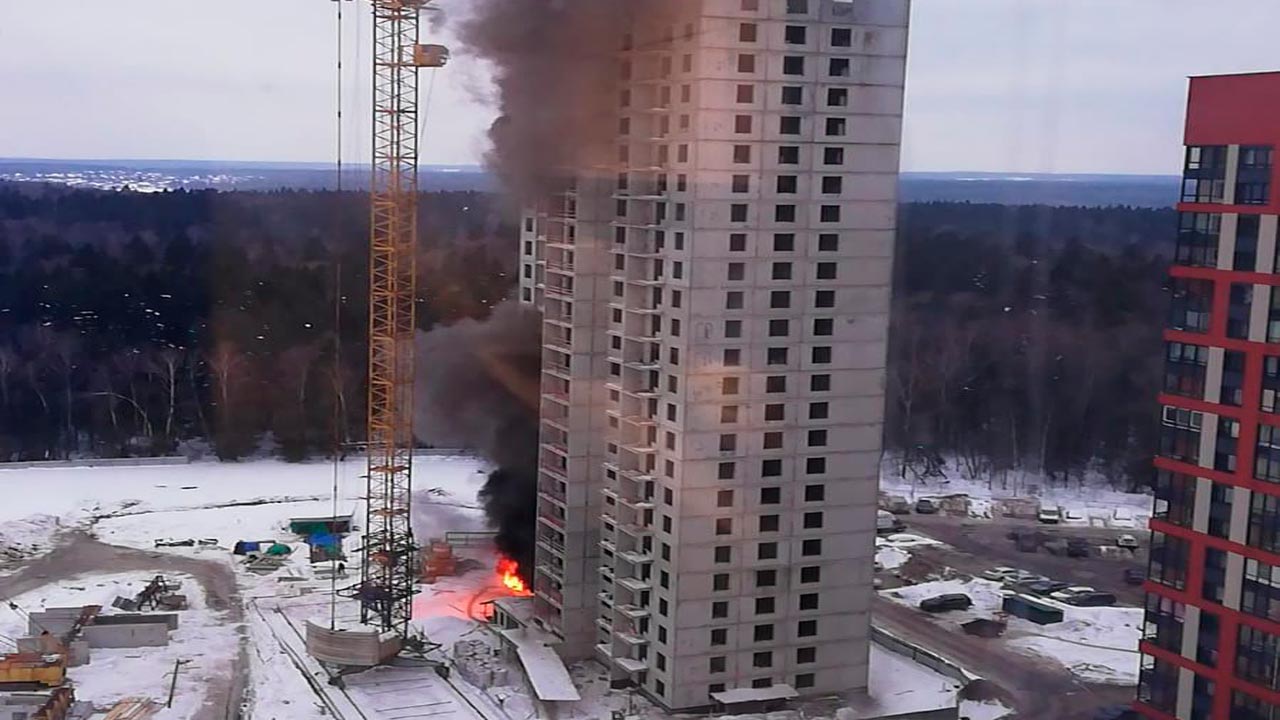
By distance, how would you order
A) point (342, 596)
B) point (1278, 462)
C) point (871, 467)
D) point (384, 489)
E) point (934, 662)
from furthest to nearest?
point (342, 596) → point (384, 489) → point (934, 662) → point (871, 467) → point (1278, 462)

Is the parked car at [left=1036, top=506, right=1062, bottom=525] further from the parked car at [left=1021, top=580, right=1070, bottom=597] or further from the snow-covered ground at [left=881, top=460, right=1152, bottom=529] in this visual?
the parked car at [left=1021, top=580, right=1070, bottom=597]

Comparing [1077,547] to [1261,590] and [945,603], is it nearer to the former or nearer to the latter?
[945,603]

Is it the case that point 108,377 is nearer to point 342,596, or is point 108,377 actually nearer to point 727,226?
point 342,596

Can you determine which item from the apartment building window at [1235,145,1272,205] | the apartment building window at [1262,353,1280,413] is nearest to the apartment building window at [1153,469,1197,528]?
the apartment building window at [1262,353,1280,413]

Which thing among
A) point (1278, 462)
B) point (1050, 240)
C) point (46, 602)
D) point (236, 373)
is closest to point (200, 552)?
point (46, 602)

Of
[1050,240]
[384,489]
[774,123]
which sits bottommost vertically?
[384,489]

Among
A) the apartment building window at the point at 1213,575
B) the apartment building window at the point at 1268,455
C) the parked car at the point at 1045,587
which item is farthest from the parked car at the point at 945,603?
the apartment building window at the point at 1268,455

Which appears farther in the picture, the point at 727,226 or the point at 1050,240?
the point at 1050,240
